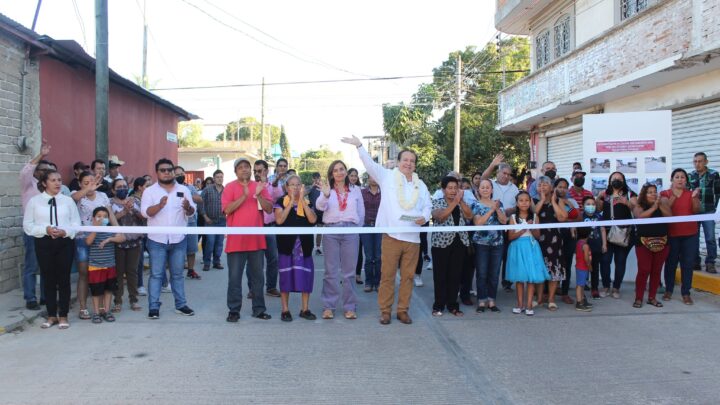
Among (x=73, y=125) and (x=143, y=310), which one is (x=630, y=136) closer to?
(x=143, y=310)

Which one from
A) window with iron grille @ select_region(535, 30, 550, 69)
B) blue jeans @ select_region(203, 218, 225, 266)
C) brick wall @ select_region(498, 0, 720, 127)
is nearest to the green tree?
window with iron grille @ select_region(535, 30, 550, 69)

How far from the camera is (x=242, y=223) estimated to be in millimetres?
6320

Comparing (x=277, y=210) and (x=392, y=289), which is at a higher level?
(x=277, y=210)

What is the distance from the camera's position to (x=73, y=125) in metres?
9.77

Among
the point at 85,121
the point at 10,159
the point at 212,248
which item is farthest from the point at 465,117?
the point at 10,159

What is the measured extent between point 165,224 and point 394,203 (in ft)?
8.92


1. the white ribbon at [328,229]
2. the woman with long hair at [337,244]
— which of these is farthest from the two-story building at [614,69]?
the woman with long hair at [337,244]

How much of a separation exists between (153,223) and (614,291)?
6.21 m

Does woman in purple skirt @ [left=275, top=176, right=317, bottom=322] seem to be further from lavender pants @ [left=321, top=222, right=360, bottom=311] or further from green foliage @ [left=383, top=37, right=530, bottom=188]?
green foliage @ [left=383, top=37, right=530, bottom=188]

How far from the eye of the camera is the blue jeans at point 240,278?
20.9 feet

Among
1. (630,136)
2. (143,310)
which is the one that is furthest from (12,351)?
(630,136)

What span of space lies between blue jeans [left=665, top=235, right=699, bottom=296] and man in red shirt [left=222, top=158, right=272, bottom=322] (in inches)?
206

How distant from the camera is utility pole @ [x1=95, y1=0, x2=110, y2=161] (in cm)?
856

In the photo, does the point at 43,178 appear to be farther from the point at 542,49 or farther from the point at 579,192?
the point at 542,49
